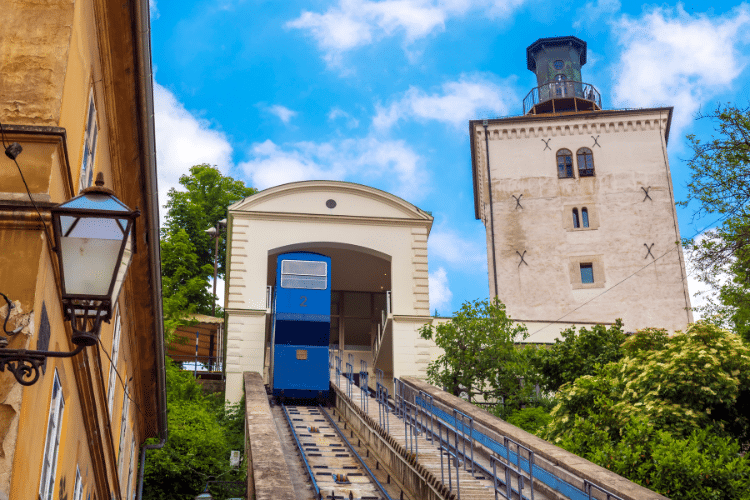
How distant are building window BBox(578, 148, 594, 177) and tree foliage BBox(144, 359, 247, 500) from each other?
2397cm

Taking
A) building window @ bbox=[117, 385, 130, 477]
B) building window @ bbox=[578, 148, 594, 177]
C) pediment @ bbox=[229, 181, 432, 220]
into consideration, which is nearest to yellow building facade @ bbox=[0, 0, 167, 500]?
building window @ bbox=[117, 385, 130, 477]

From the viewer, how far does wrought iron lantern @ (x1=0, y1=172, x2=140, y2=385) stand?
13.3 ft

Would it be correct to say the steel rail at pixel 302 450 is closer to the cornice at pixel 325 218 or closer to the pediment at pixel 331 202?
the cornice at pixel 325 218

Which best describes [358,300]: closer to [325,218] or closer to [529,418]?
[325,218]

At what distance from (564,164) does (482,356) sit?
21.4 metres

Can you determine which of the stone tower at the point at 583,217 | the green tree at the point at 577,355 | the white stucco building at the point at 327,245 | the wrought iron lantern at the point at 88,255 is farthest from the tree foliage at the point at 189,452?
the stone tower at the point at 583,217

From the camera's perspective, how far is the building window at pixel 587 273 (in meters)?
37.2

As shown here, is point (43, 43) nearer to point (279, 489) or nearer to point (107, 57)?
point (107, 57)

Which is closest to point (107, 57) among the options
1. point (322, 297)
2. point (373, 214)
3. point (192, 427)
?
point (192, 427)

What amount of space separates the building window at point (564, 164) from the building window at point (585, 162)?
437mm

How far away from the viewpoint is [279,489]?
36.1 ft

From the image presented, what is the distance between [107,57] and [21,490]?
4.16 m

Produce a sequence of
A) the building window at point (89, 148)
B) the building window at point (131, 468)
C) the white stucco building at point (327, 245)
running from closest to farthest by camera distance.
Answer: the building window at point (89, 148), the building window at point (131, 468), the white stucco building at point (327, 245)

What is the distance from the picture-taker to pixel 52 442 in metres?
5.93
